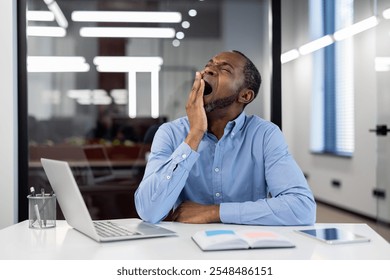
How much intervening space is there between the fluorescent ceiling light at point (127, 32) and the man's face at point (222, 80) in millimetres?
1438

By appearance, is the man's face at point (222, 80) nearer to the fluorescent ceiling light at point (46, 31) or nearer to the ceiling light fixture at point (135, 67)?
the ceiling light fixture at point (135, 67)

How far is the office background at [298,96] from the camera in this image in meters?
2.88

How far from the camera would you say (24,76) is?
9.75ft

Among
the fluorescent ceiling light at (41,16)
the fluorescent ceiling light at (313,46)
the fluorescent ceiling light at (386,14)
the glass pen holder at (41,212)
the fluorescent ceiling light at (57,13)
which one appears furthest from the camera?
the fluorescent ceiling light at (313,46)

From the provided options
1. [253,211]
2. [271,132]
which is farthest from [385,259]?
[271,132]

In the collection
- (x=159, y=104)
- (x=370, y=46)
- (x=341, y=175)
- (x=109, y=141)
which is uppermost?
(x=370, y=46)

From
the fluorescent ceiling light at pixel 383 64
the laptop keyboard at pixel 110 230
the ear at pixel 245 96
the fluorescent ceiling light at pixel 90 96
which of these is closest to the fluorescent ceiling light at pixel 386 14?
the fluorescent ceiling light at pixel 383 64

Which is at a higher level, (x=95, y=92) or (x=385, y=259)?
(x=95, y=92)

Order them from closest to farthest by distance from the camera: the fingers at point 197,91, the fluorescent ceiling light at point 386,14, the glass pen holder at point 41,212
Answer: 1. the glass pen holder at point 41,212
2. the fingers at point 197,91
3. the fluorescent ceiling light at point 386,14

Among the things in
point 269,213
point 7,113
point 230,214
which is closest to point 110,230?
point 230,214

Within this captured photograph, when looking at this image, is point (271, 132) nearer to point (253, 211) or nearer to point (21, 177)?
point (253, 211)

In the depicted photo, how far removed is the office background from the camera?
2.88 m

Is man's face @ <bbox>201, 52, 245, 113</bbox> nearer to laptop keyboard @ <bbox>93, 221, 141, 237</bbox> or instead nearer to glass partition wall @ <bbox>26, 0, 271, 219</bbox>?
laptop keyboard @ <bbox>93, 221, 141, 237</bbox>

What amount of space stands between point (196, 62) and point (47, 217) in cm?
203
